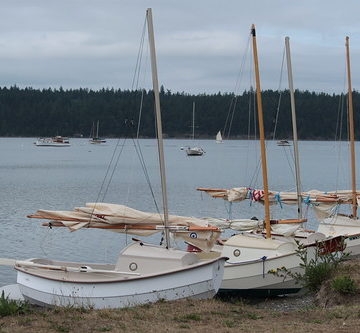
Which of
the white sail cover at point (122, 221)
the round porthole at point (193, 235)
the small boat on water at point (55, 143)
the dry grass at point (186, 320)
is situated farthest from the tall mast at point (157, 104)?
the small boat on water at point (55, 143)

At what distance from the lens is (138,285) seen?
17047 mm

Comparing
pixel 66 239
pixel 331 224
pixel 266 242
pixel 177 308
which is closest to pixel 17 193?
pixel 66 239

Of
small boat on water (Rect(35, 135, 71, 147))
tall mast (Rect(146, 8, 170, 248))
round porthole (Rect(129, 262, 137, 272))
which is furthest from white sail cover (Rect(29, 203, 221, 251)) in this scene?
small boat on water (Rect(35, 135, 71, 147))

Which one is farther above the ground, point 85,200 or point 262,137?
point 262,137

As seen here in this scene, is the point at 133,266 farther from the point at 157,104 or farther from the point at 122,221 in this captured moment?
the point at 157,104

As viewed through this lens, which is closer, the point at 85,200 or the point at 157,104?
the point at 157,104

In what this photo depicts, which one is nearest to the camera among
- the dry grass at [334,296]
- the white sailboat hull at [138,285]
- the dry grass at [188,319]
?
the dry grass at [188,319]

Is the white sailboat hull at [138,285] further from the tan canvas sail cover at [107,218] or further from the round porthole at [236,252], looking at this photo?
the round porthole at [236,252]

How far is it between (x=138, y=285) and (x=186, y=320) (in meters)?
3.74

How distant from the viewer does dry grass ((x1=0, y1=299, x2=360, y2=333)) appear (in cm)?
1265

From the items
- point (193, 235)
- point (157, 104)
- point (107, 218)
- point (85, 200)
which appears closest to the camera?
point (157, 104)

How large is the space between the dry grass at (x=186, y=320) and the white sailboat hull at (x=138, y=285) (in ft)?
6.21

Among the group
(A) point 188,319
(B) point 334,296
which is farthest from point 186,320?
(B) point 334,296

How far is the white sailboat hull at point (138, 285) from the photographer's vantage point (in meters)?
16.8
